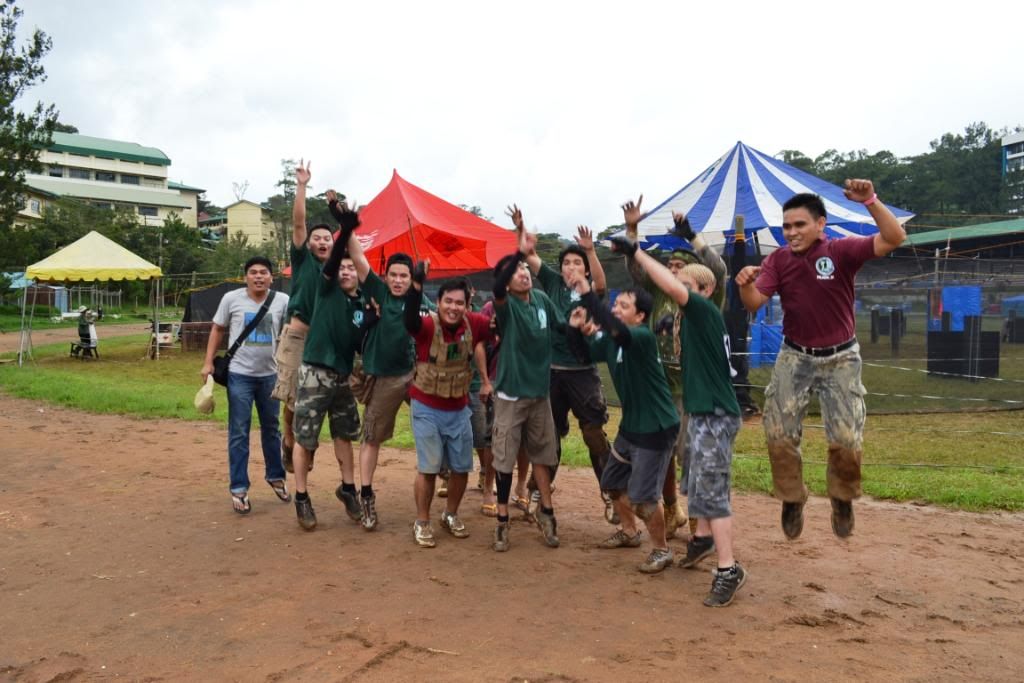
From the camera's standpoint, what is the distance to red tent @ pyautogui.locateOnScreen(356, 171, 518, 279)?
31.3 ft

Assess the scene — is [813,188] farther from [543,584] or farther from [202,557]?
[202,557]

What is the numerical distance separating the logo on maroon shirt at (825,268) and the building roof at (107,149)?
82.1 metres

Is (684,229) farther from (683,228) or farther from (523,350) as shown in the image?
(523,350)

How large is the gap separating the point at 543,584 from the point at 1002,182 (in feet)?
185

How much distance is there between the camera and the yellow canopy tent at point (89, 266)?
1847 centimetres

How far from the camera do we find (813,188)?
38.1ft

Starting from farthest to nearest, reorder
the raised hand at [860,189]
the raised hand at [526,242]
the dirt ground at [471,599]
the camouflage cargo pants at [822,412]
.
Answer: the raised hand at [526,242], the camouflage cargo pants at [822,412], the raised hand at [860,189], the dirt ground at [471,599]

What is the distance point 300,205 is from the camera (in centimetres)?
523

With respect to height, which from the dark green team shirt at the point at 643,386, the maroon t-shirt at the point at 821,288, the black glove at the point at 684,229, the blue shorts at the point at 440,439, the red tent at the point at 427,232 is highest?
the red tent at the point at 427,232

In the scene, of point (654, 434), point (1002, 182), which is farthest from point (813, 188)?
point (1002, 182)

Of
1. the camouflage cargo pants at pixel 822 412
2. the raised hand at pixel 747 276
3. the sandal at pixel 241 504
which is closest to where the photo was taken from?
the raised hand at pixel 747 276

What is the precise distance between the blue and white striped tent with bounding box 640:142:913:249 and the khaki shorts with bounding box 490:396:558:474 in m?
6.01

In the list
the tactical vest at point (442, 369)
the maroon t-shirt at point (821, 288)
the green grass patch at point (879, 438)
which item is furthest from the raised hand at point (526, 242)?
the green grass patch at point (879, 438)

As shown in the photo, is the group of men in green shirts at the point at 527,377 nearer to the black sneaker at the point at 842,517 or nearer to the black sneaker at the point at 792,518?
the black sneaker at the point at 792,518
